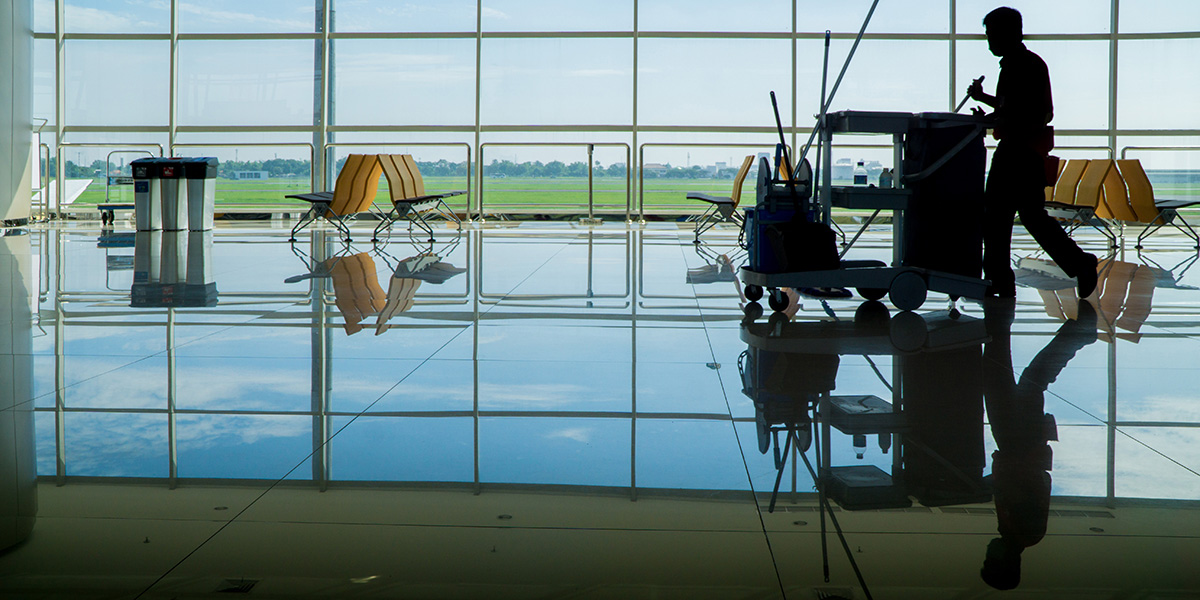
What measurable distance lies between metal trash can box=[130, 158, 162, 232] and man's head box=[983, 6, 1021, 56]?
7468 millimetres

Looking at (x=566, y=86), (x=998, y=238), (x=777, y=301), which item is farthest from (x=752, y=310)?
(x=566, y=86)

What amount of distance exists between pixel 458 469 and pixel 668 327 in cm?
188

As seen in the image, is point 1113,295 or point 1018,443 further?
point 1113,295

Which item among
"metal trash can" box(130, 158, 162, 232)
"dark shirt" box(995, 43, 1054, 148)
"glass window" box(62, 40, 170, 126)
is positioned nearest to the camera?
"dark shirt" box(995, 43, 1054, 148)

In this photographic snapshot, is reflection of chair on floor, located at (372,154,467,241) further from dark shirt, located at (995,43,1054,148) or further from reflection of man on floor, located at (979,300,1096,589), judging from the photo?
reflection of man on floor, located at (979,300,1096,589)

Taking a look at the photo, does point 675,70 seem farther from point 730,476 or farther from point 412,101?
point 730,476

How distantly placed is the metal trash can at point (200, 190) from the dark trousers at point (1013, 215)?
7.37 m

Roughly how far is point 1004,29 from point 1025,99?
343mm

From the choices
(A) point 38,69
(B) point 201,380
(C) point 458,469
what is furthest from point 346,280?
(A) point 38,69

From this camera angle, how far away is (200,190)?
9461 millimetres

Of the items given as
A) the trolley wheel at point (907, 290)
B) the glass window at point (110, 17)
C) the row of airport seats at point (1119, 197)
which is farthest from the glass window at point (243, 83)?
the trolley wheel at point (907, 290)

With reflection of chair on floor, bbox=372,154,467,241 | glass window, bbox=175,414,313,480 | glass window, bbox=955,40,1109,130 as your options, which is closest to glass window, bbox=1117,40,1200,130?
glass window, bbox=955,40,1109,130

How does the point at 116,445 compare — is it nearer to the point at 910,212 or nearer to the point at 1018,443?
the point at 1018,443

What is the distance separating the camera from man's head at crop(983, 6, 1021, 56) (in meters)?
4.59
